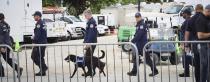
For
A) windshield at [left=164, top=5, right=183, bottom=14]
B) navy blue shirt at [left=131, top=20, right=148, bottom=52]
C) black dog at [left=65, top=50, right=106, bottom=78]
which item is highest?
windshield at [left=164, top=5, right=183, bottom=14]

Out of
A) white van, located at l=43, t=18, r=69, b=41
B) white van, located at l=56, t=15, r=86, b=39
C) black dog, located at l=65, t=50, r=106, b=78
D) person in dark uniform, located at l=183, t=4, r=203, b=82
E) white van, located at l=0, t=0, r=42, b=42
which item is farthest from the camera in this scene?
white van, located at l=56, t=15, r=86, b=39

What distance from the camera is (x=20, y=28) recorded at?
25391mm

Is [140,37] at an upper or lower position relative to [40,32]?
lower

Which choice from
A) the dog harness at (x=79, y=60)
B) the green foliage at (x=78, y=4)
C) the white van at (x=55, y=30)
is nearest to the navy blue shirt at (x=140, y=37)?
the dog harness at (x=79, y=60)

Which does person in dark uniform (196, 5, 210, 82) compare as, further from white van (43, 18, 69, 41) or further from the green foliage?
the green foliage

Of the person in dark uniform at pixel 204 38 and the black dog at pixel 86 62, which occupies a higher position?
the person in dark uniform at pixel 204 38

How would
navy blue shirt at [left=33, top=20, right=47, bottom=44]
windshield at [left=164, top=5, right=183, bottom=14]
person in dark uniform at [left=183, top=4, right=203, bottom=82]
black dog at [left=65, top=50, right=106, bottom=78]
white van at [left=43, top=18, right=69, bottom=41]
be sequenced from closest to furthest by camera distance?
person in dark uniform at [left=183, top=4, right=203, bottom=82], black dog at [left=65, top=50, right=106, bottom=78], navy blue shirt at [left=33, top=20, right=47, bottom=44], white van at [left=43, top=18, right=69, bottom=41], windshield at [left=164, top=5, right=183, bottom=14]

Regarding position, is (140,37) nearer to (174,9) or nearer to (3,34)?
(3,34)

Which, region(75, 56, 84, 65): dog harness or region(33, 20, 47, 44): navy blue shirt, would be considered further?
region(33, 20, 47, 44): navy blue shirt

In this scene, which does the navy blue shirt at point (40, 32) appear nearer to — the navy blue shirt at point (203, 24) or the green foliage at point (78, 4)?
the navy blue shirt at point (203, 24)

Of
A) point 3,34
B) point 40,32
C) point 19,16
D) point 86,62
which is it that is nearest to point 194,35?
point 86,62

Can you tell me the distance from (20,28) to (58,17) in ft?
34.9

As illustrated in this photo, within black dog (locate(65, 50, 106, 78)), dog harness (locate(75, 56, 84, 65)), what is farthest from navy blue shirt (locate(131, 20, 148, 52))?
dog harness (locate(75, 56, 84, 65))

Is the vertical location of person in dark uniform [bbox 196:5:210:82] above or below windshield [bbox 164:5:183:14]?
below
